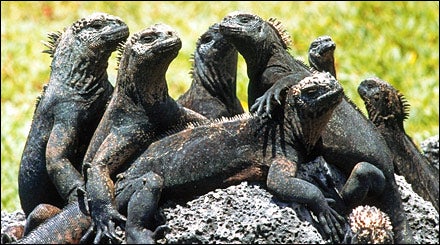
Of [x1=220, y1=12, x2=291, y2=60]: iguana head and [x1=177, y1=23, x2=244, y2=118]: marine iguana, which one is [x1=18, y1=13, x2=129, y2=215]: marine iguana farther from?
[x1=177, y1=23, x2=244, y2=118]: marine iguana

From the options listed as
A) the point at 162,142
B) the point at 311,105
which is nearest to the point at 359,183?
the point at 311,105

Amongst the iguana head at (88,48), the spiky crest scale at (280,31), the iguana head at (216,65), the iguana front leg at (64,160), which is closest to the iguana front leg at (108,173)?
the iguana front leg at (64,160)

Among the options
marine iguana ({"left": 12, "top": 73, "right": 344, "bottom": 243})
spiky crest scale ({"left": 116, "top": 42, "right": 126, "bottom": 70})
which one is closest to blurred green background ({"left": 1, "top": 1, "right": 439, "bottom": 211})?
spiky crest scale ({"left": 116, "top": 42, "right": 126, "bottom": 70})

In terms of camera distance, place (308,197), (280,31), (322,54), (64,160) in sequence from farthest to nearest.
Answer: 1. (322,54)
2. (280,31)
3. (64,160)
4. (308,197)

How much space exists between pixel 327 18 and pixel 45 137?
6.10 metres

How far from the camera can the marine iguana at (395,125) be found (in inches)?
266

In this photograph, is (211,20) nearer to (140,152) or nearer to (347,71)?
(347,71)

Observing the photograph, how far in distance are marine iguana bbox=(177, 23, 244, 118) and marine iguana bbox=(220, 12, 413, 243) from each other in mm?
560

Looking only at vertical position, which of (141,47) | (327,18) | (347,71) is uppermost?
(327,18)

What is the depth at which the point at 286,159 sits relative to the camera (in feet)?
18.5

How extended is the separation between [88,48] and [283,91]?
1.12 m

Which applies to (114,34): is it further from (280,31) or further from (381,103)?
(381,103)

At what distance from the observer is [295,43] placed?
11625 millimetres

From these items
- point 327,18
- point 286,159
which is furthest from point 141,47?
point 327,18
